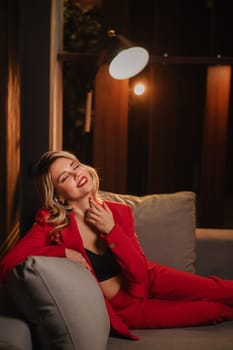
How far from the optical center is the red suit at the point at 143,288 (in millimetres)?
2025

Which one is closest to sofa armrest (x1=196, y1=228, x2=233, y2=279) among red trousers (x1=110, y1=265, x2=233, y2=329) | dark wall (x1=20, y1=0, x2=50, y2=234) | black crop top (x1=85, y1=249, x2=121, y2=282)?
red trousers (x1=110, y1=265, x2=233, y2=329)

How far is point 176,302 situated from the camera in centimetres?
217

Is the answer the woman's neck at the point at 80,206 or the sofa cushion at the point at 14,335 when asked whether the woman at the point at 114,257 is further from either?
the sofa cushion at the point at 14,335

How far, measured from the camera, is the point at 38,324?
165cm

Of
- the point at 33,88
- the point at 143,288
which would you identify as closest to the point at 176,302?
the point at 143,288

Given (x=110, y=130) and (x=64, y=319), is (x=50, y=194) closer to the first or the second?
(x=64, y=319)

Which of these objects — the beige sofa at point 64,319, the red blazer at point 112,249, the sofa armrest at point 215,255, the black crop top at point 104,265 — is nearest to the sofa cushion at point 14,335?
the beige sofa at point 64,319

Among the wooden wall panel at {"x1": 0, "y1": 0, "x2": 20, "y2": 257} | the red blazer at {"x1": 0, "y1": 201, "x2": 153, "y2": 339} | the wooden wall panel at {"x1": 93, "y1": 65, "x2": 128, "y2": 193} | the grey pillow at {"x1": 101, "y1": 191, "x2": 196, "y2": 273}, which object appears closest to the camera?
the red blazer at {"x1": 0, "y1": 201, "x2": 153, "y2": 339}

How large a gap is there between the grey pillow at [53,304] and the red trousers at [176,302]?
1.35ft

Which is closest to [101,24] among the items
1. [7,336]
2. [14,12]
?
[14,12]

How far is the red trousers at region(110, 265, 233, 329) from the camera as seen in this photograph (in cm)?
209

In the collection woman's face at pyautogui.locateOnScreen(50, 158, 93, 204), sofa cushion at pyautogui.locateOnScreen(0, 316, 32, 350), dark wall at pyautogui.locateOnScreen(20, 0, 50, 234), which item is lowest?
sofa cushion at pyautogui.locateOnScreen(0, 316, 32, 350)

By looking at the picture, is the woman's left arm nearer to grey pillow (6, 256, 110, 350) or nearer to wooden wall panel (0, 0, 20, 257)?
grey pillow (6, 256, 110, 350)

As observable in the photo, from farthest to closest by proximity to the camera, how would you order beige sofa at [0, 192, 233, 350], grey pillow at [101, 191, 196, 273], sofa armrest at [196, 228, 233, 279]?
sofa armrest at [196, 228, 233, 279] → grey pillow at [101, 191, 196, 273] → beige sofa at [0, 192, 233, 350]
